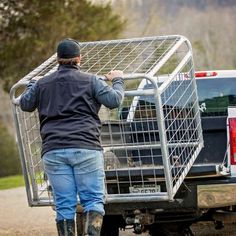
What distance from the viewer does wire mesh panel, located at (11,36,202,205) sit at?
750 centimetres

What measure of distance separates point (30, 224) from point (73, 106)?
19.3 ft

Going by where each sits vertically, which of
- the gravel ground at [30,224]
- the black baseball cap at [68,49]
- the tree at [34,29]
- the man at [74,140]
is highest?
the black baseball cap at [68,49]

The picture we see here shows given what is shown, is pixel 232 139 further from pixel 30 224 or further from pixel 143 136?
pixel 30 224

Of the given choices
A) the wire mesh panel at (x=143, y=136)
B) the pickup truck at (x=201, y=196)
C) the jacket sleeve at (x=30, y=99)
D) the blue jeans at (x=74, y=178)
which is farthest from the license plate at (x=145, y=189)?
the jacket sleeve at (x=30, y=99)

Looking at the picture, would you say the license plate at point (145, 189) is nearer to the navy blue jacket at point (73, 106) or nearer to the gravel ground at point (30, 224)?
the navy blue jacket at point (73, 106)

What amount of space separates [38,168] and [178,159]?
1.40m

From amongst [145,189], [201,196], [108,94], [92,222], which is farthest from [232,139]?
[92,222]

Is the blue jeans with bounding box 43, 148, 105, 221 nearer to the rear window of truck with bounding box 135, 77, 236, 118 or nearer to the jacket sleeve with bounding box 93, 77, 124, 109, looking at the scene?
the jacket sleeve with bounding box 93, 77, 124, 109

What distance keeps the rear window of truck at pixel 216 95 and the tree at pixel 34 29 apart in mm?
19701

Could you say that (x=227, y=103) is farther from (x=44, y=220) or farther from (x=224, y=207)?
(x=44, y=220)

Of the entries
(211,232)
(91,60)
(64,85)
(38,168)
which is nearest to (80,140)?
(64,85)

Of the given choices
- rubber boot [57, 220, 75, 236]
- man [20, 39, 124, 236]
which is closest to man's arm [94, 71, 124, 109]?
man [20, 39, 124, 236]

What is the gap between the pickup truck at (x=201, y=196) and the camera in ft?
25.6

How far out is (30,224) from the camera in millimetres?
12133
